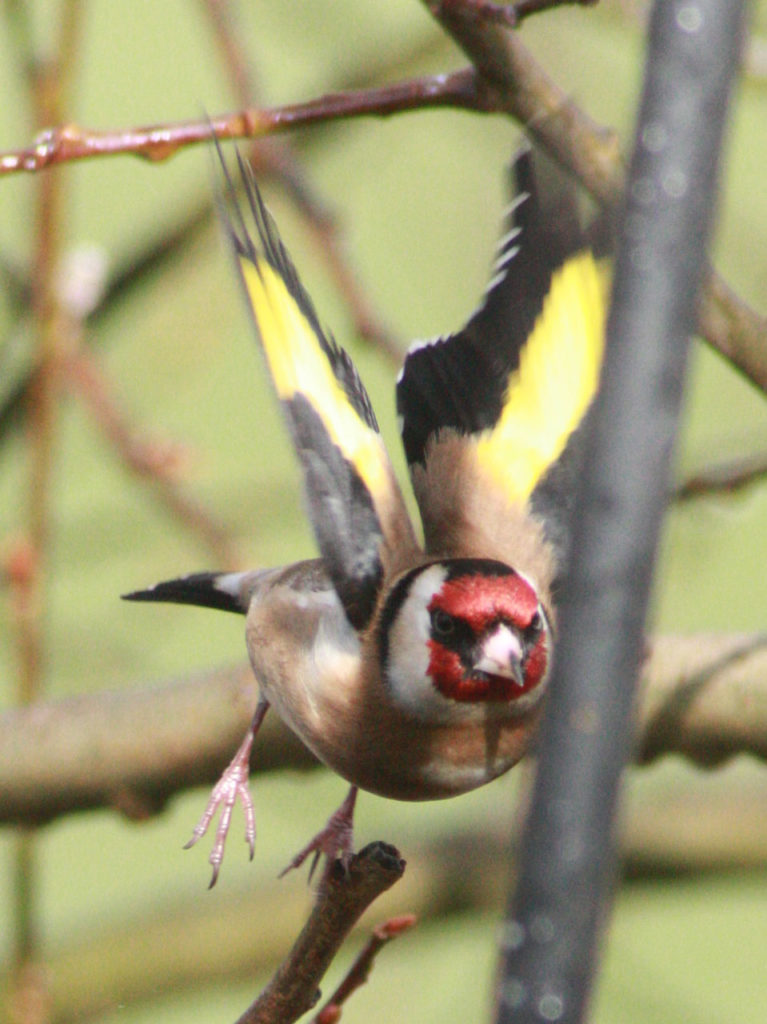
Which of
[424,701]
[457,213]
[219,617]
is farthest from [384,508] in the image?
[219,617]

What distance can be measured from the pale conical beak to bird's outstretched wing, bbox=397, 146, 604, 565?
6.4 inches

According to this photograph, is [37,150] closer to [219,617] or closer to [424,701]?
[424,701]

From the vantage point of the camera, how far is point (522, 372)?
1.17 meters

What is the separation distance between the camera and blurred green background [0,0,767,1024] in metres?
1.79

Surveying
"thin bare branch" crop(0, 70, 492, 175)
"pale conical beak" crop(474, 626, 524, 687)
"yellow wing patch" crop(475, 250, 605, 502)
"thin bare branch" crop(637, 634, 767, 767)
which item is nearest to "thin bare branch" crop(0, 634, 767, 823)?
"thin bare branch" crop(637, 634, 767, 767)

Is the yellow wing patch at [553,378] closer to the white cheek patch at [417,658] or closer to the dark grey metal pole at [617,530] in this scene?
the white cheek patch at [417,658]

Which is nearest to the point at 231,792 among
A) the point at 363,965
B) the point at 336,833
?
the point at 336,833

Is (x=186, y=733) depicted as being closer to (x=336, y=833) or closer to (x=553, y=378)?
(x=336, y=833)

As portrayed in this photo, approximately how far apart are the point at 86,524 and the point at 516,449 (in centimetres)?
146

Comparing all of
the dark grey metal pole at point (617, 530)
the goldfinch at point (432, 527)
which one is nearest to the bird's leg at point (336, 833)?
the goldfinch at point (432, 527)

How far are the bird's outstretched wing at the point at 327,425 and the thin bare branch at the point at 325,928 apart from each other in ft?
0.76

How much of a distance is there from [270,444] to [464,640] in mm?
1906

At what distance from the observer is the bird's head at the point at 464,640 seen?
3.06 ft

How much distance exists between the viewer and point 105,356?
221cm
